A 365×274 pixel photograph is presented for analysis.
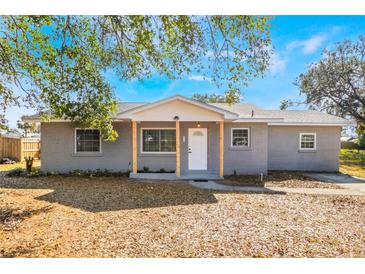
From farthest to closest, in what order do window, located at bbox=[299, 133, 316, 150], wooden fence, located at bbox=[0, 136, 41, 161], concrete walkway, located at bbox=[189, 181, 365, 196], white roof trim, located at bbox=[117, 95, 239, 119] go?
wooden fence, located at bbox=[0, 136, 41, 161] < window, located at bbox=[299, 133, 316, 150] < white roof trim, located at bbox=[117, 95, 239, 119] < concrete walkway, located at bbox=[189, 181, 365, 196]

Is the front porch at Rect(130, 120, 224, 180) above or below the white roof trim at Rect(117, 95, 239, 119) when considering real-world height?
below

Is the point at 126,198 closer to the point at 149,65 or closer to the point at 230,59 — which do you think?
the point at 149,65

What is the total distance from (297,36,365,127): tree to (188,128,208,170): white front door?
18225 millimetres

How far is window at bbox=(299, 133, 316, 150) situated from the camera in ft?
46.1

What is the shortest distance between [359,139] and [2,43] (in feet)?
114

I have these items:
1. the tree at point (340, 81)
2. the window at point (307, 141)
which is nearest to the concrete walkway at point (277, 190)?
the window at point (307, 141)

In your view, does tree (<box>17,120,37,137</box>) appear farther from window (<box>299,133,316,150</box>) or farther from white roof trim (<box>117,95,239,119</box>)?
window (<box>299,133,316,150</box>)

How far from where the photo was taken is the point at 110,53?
22.9 feet

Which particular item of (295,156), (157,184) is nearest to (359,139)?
(295,156)

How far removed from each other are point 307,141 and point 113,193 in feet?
36.4

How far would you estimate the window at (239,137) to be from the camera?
1228 centimetres

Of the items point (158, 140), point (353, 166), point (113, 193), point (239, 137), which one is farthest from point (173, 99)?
point (353, 166)

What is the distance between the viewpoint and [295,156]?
14.0m

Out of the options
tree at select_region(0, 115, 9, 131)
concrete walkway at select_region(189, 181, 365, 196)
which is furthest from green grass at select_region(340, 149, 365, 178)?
tree at select_region(0, 115, 9, 131)
